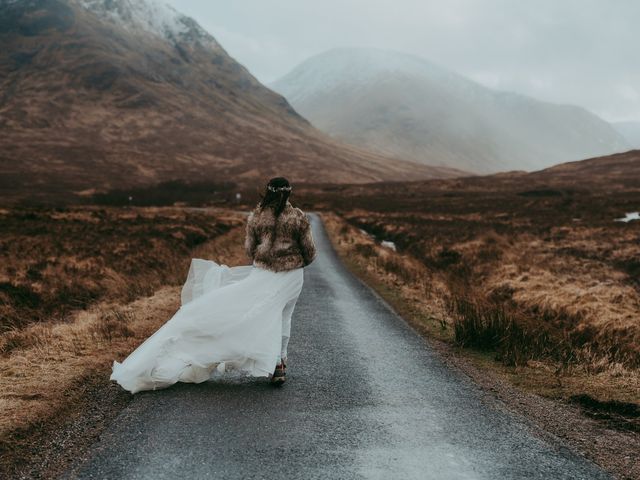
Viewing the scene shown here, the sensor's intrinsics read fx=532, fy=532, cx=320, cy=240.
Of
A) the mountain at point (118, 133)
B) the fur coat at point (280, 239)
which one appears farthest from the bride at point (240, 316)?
the mountain at point (118, 133)

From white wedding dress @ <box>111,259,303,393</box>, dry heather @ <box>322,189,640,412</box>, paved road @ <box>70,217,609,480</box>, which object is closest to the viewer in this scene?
paved road @ <box>70,217,609,480</box>

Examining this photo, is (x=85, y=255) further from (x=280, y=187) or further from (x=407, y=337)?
(x=280, y=187)

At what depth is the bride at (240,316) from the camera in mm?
5770

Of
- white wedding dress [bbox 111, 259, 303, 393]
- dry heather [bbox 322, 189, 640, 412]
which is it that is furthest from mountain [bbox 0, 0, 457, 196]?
white wedding dress [bbox 111, 259, 303, 393]

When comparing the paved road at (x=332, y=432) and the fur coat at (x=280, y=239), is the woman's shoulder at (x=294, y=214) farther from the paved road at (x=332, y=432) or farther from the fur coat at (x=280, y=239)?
the paved road at (x=332, y=432)

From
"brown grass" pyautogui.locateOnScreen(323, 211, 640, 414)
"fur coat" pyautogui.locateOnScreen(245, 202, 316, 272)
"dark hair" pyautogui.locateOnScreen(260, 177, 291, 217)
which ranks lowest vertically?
"brown grass" pyautogui.locateOnScreen(323, 211, 640, 414)

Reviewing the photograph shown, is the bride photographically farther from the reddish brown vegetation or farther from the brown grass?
the reddish brown vegetation

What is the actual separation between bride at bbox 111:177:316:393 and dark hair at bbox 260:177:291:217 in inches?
0.5

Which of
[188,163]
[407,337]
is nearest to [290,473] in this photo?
[407,337]

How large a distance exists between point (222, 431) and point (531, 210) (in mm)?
51754

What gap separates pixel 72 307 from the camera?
40.8ft

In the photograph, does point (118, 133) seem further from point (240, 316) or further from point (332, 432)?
point (332, 432)

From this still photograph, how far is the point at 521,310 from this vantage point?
1227cm

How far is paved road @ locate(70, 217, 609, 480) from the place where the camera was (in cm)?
420
